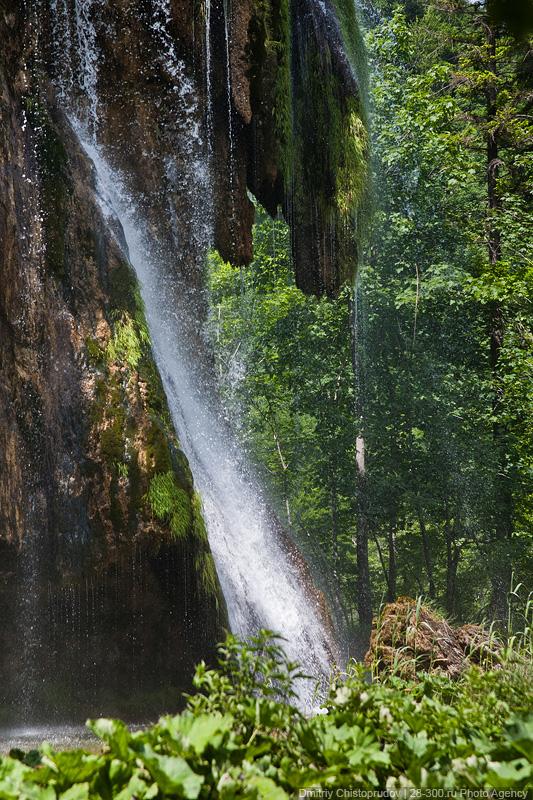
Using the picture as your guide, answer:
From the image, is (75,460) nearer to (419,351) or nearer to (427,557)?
(419,351)

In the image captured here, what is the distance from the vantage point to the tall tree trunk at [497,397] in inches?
570

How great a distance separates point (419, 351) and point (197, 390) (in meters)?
7.76

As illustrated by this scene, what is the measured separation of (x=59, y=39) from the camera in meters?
7.59

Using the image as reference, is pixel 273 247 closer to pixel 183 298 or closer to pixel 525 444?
pixel 525 444

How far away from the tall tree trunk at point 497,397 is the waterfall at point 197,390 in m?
6.01

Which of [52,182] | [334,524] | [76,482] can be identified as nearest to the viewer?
[76,482]

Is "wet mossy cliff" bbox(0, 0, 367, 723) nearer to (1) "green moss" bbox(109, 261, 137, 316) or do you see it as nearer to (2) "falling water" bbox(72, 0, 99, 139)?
(1) "green moss" bbox(109, 261, 137, 316)

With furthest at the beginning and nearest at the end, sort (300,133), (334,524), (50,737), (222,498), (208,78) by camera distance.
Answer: (334,524)
(300,133)
(222,498)
(208,78)
(50,737)

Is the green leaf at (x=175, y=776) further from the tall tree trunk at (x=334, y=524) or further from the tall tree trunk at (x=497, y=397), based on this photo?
the tall tree trunk at (x=334, y=524)

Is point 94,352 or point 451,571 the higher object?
point 94,352

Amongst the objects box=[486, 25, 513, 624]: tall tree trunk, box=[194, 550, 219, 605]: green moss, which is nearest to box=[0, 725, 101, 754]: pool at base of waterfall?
box=[194, 550, 219, 605]: green moss

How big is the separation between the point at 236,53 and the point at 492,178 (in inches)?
350

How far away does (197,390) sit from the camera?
36.4 ft

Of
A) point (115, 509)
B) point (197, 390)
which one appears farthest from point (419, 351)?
point (115, 509)
